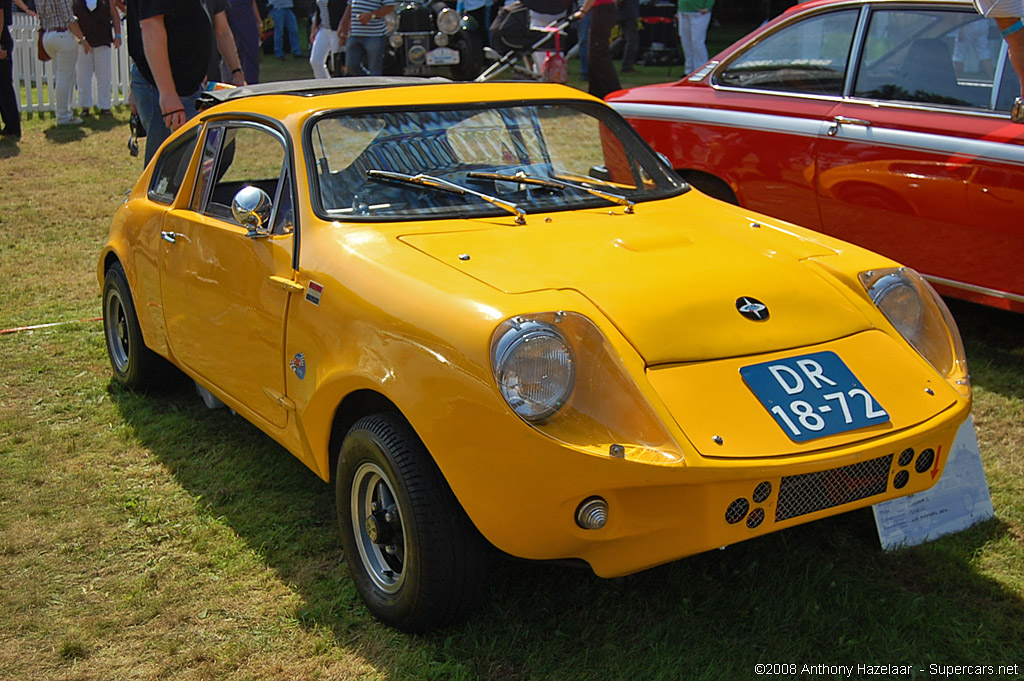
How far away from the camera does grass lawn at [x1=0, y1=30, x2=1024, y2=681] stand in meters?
2.80

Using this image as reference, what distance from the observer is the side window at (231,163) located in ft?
11.7

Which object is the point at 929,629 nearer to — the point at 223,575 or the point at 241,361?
the point at 223,575

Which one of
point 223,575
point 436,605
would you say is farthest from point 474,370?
point 223,575

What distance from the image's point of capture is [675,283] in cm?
293

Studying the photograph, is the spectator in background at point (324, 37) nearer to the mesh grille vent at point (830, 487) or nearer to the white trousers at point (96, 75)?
the white trousers at point (96, 75)

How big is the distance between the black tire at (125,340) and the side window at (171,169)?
1.47 ft

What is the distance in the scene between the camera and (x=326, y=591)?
125 inches

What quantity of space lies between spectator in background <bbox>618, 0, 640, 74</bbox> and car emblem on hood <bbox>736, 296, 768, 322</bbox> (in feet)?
45.3

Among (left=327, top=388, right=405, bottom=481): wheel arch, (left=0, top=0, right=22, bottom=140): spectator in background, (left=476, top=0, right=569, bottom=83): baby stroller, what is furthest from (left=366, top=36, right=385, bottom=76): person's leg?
(left=327, top=388, right=405, bottom=481): wheel arch

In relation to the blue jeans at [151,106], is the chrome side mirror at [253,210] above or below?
below

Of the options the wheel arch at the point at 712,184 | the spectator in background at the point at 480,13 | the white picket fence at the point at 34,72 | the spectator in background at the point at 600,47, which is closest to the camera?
the wheel arch at the point at 712,184

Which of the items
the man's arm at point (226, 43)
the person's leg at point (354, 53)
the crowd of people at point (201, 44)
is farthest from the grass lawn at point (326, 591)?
the person's leg at point (354, 53)

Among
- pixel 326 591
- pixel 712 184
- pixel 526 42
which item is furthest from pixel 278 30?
pixel 326 591

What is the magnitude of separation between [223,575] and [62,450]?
1365 mm
